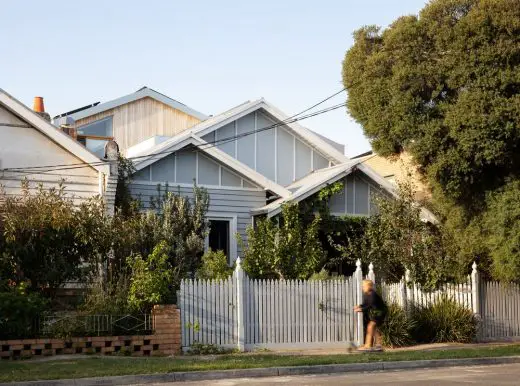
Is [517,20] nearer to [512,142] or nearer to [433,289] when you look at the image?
[512,142]

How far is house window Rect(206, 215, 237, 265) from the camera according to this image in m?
23.6

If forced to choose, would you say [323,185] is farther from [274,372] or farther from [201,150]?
[274,372]

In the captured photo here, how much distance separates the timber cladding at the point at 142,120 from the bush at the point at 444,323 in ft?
56.9

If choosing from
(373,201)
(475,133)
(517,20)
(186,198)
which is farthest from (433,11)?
(186,198)

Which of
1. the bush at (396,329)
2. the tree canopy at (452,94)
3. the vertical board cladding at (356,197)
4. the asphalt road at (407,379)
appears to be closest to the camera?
the asphalt road at (407,379)

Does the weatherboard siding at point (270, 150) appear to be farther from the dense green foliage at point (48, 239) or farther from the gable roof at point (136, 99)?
the gable roof at point (136, 99)

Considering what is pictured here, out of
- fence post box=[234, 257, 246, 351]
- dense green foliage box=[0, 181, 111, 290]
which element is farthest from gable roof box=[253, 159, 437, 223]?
dense green foliage box=[0, 181, 111, 290]

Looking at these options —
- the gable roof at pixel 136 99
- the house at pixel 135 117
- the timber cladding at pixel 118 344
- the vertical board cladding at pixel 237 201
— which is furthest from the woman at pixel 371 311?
the gable roof at pixel 136 99

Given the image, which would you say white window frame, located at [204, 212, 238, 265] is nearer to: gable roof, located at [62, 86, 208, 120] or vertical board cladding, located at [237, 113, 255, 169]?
vertical board cladding, located at [237, 113, 255, 169]

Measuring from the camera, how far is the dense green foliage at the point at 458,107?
60.8 ft

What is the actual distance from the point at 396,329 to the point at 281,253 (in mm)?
3357

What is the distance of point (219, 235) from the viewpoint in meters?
23.8

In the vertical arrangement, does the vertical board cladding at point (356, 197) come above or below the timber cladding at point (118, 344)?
above

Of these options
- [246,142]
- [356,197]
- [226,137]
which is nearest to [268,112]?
[246,142]
